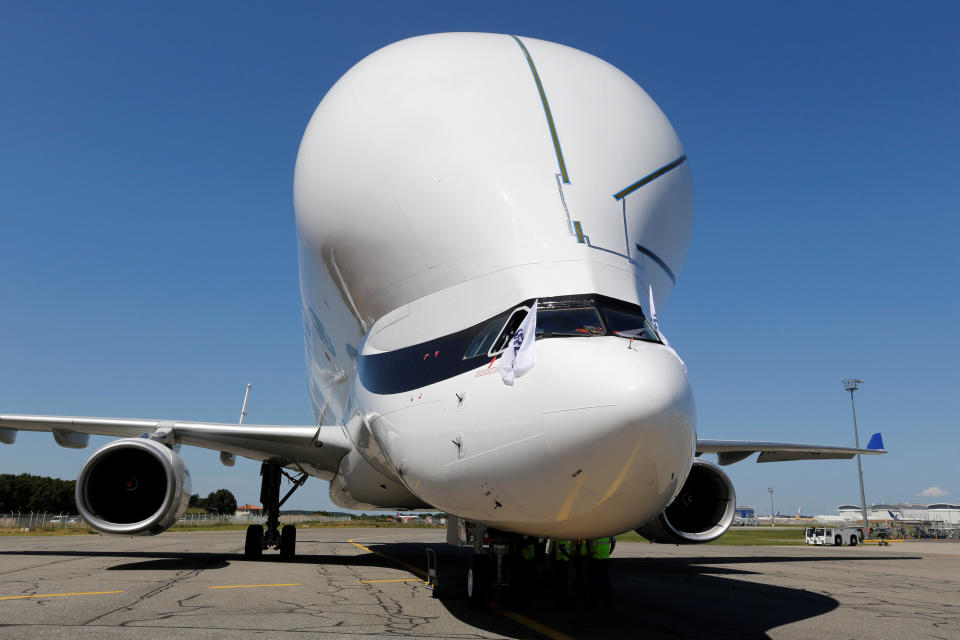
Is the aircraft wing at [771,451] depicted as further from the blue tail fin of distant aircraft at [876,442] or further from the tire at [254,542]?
the tire at [254,542]

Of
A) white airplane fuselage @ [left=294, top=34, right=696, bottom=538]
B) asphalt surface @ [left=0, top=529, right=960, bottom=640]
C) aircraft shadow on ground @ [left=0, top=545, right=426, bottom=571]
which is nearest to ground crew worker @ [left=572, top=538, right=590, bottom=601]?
asphalt surface @ [left=0, top=529, right=960, bottom=640]

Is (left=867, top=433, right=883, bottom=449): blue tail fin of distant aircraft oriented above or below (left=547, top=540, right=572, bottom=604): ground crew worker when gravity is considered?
above

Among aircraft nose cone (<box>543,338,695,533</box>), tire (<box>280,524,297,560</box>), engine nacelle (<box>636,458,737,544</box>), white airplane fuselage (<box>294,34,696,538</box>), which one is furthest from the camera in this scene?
tire (<box>280,524,297,560</box>)

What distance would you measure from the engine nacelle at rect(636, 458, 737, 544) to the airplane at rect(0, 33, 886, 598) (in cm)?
4

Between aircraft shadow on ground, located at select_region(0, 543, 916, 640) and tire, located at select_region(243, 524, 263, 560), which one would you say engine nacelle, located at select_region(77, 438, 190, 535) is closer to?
aircraft shadow on ground, located at select_region(0, 543, 916, 640)

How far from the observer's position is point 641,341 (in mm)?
4766

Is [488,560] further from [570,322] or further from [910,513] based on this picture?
[910,513]

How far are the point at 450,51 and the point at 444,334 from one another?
3707 mm

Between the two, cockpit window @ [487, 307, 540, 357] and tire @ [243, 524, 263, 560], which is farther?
tire @ [243, 524, 263, 560]

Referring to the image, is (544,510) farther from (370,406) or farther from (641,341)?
(370,406)

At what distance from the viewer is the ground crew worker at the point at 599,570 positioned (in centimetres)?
761

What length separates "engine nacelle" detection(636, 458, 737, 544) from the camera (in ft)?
32.7

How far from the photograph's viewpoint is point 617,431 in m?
4.05

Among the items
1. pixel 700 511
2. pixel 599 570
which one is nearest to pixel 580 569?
pixel 599 570
